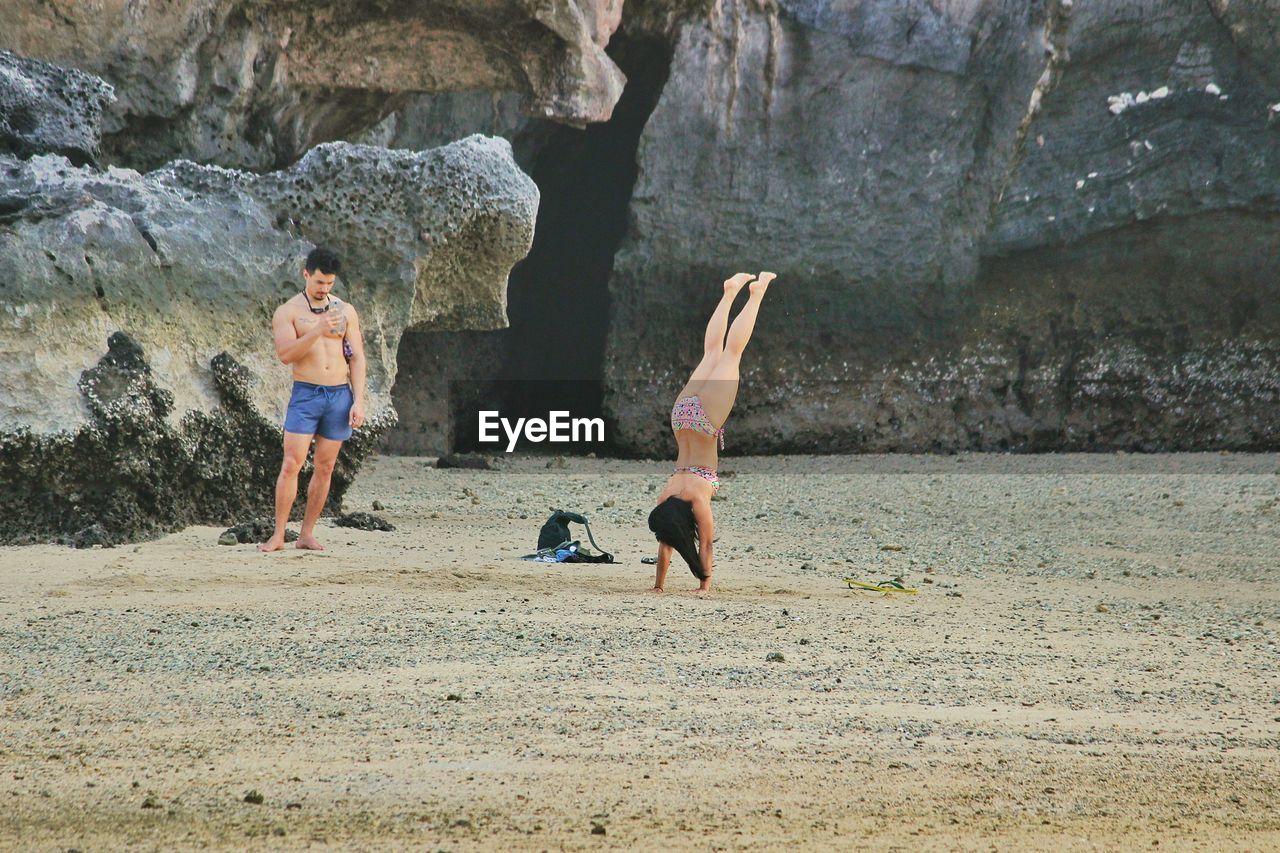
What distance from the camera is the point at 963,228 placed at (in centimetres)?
1256

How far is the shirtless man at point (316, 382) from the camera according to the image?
656 centimetres

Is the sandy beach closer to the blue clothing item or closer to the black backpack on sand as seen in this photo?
the black backpack on sand

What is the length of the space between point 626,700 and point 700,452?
2091mm

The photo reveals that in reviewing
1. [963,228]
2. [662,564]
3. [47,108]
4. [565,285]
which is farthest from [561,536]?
[565,285]

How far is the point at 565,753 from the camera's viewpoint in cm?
318

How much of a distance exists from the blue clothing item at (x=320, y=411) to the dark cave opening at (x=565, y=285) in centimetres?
736

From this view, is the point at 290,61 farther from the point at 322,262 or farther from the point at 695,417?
the point at 695,417

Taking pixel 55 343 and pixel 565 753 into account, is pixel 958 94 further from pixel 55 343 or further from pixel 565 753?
pixel 565 753

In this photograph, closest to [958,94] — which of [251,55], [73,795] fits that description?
[251,55]

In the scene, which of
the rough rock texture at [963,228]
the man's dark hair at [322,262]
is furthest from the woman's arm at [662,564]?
the rough rock texture at [963,228]
